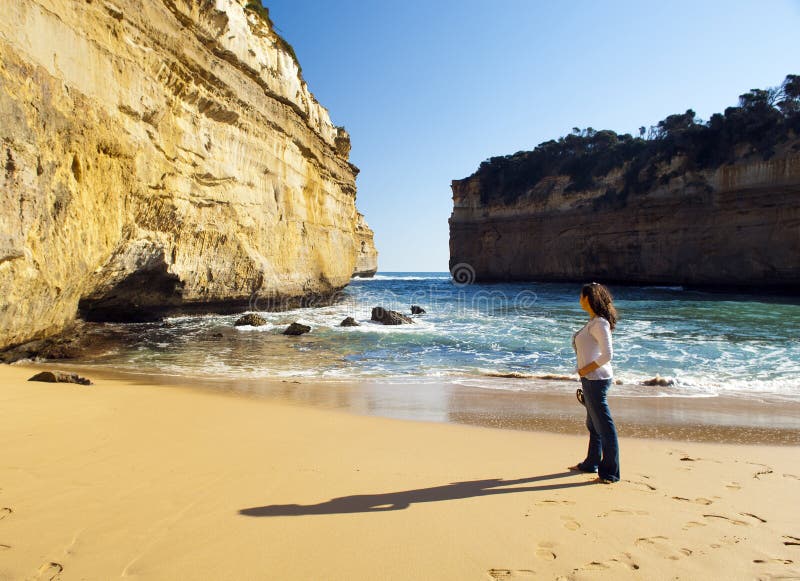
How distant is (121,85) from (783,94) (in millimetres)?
43061

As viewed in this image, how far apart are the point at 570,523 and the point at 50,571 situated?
2.30 m

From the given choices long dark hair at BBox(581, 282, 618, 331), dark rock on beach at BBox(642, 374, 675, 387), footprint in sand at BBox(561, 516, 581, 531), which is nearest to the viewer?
footprint in sand at BBox(561, 516, 581, 531)

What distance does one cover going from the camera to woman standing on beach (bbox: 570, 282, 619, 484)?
3152mm

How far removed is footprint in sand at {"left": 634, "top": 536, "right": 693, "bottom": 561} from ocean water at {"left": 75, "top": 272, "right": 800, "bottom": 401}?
14.8 ft

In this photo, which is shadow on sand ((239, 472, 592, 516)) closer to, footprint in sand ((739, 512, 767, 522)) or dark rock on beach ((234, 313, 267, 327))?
footprint in sand ((739, 512, 767, 522))

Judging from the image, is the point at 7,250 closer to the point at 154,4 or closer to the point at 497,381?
the point at 497,381

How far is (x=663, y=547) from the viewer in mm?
2133

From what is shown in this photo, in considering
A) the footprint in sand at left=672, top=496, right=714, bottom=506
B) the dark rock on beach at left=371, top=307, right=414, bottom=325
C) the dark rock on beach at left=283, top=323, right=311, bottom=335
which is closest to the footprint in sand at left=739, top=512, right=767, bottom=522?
the footprint in sand at left=672, top=496, right=714, bottom=506

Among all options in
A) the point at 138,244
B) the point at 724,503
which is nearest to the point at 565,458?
the point at 724,503

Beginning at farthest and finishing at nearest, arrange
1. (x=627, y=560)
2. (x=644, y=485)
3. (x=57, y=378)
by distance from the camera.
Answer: (x=57, y=378), (x=644, y=485), (x=627, y=560)

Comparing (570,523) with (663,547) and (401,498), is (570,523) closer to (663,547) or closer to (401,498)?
(663,547)

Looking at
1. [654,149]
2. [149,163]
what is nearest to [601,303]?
[149,163]

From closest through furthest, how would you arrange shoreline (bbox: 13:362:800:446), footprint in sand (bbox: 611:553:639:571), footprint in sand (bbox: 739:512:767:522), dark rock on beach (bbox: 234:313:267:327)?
footprint in sand (bbox: 611:553:639:571)
footprint in sand (bbox: 739:512:767:522)
shoreline (bbox: 13:362:800:446)
dark rock on beach (bbox: 234:313:267:327)

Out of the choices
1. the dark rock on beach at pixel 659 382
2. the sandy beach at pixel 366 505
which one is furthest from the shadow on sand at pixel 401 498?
the dark rock on beach at pixel 659 382
